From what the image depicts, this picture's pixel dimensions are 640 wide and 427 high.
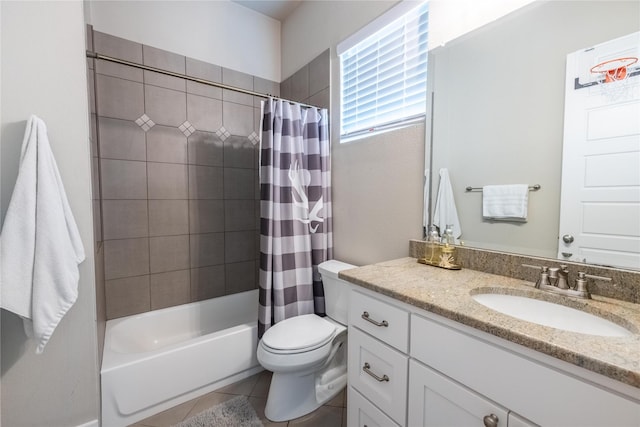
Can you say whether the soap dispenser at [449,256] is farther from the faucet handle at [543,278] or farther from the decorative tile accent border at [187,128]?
the decorative tile accent border at [187,128]

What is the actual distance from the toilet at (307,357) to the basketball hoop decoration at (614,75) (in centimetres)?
136

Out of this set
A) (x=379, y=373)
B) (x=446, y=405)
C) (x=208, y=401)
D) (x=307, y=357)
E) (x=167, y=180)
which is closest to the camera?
(x=446, y=405)

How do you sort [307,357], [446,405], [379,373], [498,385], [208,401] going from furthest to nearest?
[208,401] → [307,357] → [379,373] → [446,405] → [498,385]

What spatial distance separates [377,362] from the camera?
1.00 meters

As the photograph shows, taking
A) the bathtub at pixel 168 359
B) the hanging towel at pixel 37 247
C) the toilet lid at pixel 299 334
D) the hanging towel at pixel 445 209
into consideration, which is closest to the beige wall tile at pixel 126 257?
the bathtub at pixel 168 359

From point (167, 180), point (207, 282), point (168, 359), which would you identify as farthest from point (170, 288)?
point (167, 180)

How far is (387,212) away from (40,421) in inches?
73.4

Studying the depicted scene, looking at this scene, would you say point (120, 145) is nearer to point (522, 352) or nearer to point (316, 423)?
point (316, 423)

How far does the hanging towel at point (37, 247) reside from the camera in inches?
37.9

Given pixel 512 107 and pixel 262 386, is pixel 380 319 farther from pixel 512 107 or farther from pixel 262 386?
pixel 262 386

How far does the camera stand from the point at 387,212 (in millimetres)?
1630

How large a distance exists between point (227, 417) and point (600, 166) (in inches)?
77.7

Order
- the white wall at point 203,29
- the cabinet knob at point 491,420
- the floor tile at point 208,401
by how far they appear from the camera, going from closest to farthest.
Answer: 1. the cabinet knob at point 491,420
2. the floor tile at point 208,401
3. the white wall at point 203,29

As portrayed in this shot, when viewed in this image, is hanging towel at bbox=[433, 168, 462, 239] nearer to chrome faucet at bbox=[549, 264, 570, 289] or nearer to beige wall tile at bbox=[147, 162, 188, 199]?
chrome faucet at bbox=[549, 264, 570, 289]
